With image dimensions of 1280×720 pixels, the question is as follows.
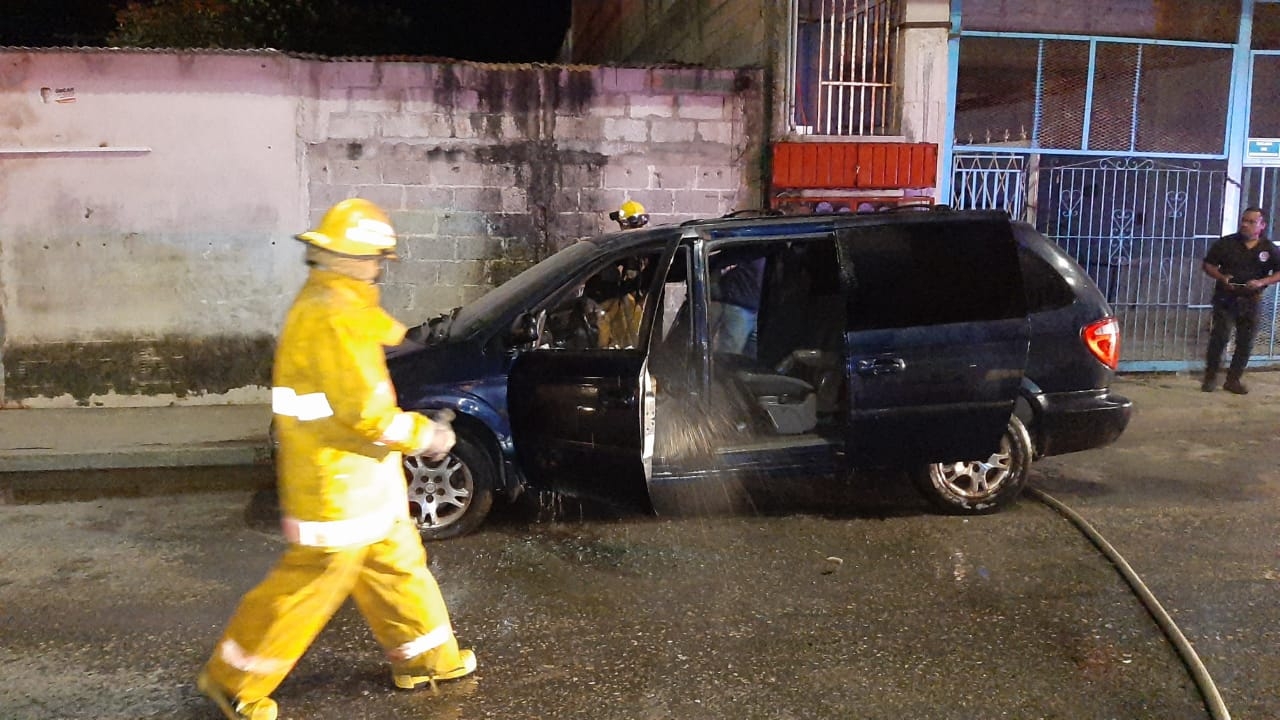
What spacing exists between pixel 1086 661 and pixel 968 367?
1738mm

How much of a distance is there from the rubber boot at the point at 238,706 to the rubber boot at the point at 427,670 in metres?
0.43

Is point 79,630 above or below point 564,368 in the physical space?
below

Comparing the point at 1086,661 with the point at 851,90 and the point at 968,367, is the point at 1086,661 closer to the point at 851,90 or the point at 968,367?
the point at 968,367

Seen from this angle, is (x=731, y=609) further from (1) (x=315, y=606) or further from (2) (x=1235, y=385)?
(2) (x=1235, y=385)

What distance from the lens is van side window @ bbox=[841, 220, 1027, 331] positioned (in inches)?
205

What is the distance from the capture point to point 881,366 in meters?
5.12

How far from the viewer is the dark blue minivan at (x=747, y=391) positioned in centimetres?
495

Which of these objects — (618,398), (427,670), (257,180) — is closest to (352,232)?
(427,670)

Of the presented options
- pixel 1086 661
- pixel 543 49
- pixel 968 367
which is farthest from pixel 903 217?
pixel 543 49

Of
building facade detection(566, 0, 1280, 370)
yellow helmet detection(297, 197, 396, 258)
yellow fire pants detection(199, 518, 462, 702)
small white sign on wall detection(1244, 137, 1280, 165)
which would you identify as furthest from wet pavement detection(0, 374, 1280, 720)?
small white sign on wall detection(1244, 137, 1280, 165)

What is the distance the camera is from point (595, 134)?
850cm

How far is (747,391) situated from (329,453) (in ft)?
10.2

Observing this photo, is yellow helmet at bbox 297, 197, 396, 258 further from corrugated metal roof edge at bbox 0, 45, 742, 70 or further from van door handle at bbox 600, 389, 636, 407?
corrugated metal roof edge at bbox 0, 45, 742, 70

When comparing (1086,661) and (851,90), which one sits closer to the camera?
→ (1086,661)
